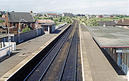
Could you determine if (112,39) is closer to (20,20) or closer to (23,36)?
(23,36)

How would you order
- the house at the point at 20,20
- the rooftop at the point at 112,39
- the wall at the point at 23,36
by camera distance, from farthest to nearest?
the house at the point at 20,20 < the wall at the point at 23,36 < the rooftop at the point at 112,39

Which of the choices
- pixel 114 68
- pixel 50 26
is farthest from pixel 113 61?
pixel 50 26

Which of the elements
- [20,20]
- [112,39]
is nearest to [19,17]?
[20,20]

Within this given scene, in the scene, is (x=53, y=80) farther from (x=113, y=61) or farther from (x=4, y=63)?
(x=113, y=61)

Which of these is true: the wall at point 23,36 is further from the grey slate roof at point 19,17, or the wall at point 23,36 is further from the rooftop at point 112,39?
the rooftop at point 112,39

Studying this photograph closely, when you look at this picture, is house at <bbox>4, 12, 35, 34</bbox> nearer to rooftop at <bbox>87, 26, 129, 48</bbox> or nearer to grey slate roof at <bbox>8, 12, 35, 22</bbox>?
grey slate roof at <bbox>8, 12, 35, 22</bbox>

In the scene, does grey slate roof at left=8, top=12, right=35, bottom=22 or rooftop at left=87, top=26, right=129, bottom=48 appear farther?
grey slate roof at left=8, top=12, right=35, bottom=22

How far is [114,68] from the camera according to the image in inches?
853

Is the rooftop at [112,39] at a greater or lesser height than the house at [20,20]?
lesser

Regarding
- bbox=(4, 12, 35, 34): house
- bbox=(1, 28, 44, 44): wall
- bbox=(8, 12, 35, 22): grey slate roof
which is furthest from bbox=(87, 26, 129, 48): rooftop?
bbox=(8, 12, 35, 22): grey slate roof

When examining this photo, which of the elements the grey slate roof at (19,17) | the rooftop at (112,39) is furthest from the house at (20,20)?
the rooftop at (112,39)

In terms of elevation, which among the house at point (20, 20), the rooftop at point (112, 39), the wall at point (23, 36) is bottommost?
the wall at point (23, 36)

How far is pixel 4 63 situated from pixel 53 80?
7180 mm

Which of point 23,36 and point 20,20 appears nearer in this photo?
point 23,36
